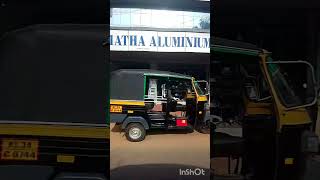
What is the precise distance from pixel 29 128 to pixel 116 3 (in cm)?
112

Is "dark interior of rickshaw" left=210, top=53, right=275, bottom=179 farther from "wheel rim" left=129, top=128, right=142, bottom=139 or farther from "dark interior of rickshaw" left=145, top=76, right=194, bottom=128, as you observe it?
"wheel rim" left=129, top=128, right=142, bottom=139

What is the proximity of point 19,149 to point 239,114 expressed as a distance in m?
1.67

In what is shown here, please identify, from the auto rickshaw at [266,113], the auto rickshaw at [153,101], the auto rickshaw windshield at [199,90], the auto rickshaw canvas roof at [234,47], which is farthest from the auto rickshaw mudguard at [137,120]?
the auto rickshaw canvas roof at [234,47]

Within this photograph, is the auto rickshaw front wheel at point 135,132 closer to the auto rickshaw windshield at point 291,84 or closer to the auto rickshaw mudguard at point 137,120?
the auto rickshaw mudguard at point 137,120

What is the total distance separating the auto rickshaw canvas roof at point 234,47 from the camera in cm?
316

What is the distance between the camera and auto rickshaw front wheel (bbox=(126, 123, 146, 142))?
305 centimetres

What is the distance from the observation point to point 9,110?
3236mm

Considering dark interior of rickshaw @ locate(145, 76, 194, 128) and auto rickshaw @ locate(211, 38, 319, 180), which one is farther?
auto rickshaw @ locate(211, 38, 319, 180)

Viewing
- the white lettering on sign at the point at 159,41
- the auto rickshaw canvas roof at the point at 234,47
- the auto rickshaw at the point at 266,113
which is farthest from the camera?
the auto rickshaw at the point at 266,113

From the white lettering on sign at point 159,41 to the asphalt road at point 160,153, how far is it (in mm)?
581

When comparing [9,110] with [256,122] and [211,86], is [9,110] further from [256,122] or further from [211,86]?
[256,122]

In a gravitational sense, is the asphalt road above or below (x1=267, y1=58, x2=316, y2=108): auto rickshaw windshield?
below

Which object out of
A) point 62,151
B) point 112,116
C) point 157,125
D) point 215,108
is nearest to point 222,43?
point 215,108

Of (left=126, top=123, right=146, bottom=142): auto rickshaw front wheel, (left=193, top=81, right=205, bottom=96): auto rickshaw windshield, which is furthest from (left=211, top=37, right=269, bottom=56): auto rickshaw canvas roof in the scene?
(left=126, top=123, right=146, bottom=142): auto rickshaw front wheel
